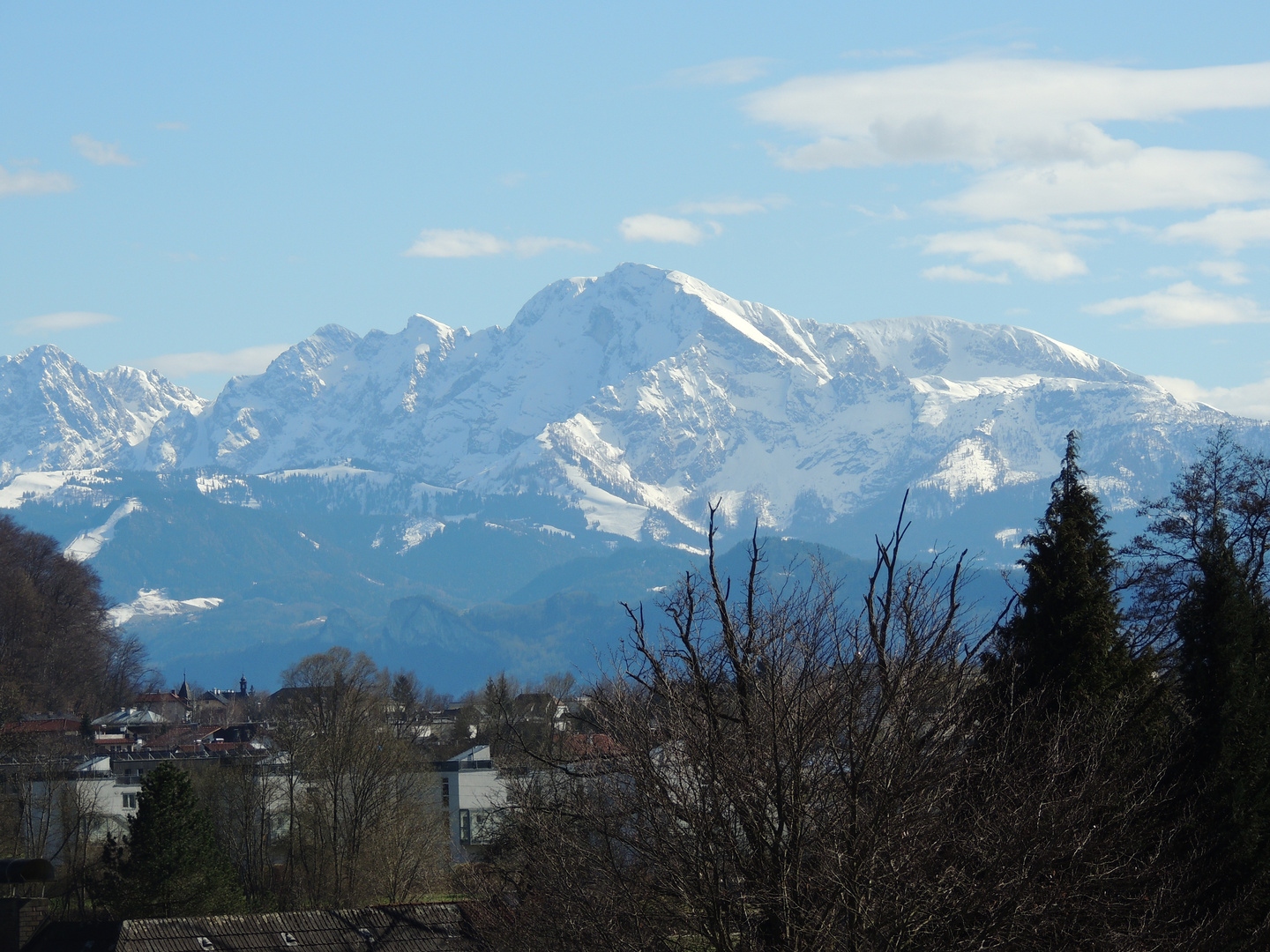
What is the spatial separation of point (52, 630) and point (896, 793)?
12395cm

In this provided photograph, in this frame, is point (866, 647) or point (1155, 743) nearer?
point (866, 647)

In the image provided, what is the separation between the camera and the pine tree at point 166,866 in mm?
51750

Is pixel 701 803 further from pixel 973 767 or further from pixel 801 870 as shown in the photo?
pixel 973 767

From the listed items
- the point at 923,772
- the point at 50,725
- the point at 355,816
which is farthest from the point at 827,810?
the point at 50,725

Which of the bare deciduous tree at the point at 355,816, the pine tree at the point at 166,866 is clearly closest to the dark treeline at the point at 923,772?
the pine tree at the point at 166,866

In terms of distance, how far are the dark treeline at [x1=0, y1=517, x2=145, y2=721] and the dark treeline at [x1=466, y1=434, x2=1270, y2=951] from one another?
102m

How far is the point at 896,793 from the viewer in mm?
15406

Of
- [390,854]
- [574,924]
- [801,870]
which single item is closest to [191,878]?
[390,854]

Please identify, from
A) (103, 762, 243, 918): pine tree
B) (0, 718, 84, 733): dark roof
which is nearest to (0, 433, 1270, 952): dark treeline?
(103, 762, 243, 918): pine tree

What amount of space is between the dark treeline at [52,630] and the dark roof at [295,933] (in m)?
75.2

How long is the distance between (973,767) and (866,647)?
261cm

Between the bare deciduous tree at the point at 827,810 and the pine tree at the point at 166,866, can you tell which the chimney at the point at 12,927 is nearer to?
the pine tree at the point at 166,866

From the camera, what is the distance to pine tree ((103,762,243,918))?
5175 centimetres

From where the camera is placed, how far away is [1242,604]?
887 inches
